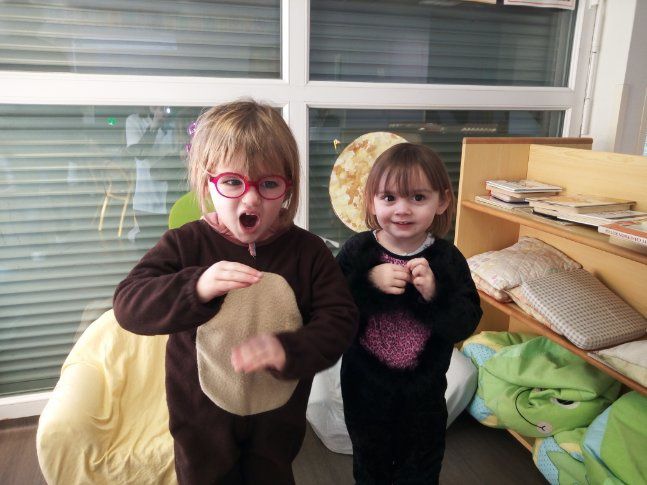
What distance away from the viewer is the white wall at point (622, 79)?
2.28 meters

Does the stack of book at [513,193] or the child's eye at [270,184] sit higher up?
the child's eye at [270,184]

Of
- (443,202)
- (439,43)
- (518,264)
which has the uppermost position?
(439,43)

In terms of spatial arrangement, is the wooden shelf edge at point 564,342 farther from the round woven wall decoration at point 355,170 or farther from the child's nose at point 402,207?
the child's nose at point 402,207

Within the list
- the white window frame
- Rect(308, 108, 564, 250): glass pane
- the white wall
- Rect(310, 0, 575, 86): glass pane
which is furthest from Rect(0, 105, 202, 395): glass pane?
the white wall

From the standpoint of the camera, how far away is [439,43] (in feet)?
7.50

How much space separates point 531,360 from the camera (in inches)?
74.0

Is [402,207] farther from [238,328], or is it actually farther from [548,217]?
[548,217]

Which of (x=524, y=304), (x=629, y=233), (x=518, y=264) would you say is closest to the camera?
(x=629, y=233)

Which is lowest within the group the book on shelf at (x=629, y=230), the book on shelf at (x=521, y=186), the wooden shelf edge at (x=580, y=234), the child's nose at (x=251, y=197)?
the wooden shelf edge at (x=580, y=234)

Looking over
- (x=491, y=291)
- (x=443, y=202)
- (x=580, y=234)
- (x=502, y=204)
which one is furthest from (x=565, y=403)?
(x=443, y=202)

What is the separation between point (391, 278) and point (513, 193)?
3.47 ft

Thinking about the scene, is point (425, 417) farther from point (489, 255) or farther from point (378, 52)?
point (378, 52)

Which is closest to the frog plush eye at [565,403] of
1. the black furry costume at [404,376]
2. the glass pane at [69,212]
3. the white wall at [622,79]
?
the black furry costume at [404,376]

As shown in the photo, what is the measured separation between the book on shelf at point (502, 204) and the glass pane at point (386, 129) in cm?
47
